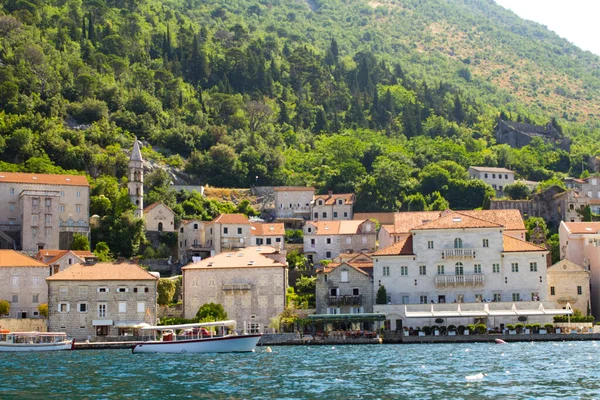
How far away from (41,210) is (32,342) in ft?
91.7

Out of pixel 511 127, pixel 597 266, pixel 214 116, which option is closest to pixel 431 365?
pixel 597 266

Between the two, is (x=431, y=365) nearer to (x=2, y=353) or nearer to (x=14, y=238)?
(x=2, y=353)

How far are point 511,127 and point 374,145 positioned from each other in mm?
40747

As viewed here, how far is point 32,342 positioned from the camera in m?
76.0

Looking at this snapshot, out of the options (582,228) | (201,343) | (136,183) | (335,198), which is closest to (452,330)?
(201,343)

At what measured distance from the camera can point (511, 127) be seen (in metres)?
180

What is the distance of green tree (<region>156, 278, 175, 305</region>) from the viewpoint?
91375 millimetres

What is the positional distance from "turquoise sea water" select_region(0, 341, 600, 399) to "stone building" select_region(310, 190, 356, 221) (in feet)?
182

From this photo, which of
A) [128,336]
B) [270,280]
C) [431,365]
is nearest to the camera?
[431,365]

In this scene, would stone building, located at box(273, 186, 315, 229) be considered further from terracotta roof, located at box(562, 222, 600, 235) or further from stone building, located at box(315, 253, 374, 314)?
stone building, located at box(315, 253, 374, 314)

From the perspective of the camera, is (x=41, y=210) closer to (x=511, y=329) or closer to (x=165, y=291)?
(x=165, y=291)

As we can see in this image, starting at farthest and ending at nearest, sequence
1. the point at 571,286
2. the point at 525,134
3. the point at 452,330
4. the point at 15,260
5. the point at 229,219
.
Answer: the point at 525,134 → the point at 229,219 → the point at 571,286 → the point at 15,260 → the point at 452,330

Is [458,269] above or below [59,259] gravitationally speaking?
below

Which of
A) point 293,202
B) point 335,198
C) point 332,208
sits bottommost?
point 332,208
